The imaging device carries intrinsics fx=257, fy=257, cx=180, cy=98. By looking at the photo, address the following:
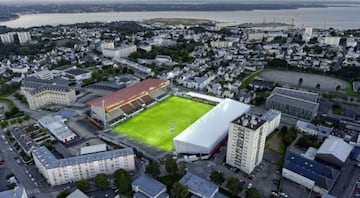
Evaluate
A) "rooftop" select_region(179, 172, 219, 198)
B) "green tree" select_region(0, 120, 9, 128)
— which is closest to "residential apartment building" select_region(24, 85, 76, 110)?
"green tree" select_region(0, 120, 9, 128)

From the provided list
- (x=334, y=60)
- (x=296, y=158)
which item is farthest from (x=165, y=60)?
(x=296, y=158)

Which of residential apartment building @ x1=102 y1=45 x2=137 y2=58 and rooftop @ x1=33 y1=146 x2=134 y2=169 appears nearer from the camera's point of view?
rooftop @ x1=33 y1=146 x2=134 y2=169

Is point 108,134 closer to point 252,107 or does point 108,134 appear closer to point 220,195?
point 220,195

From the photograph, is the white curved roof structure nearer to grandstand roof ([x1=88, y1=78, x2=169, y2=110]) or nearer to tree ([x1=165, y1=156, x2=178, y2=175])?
tree ([x1=165, y1=156, x2=178, y2=175])

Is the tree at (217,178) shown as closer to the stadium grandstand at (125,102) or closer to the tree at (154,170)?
the tree at (154,170)

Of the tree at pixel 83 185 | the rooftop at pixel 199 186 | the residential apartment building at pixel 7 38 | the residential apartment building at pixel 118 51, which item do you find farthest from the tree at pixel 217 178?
the residential apartment building at pixel 7 38

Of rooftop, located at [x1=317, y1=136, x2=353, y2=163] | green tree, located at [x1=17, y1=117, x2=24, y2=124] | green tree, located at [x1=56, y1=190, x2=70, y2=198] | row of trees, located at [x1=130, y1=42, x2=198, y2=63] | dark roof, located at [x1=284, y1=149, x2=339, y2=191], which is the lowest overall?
green tree, located at [x1=56, y1=190, x2=70, y2=198]

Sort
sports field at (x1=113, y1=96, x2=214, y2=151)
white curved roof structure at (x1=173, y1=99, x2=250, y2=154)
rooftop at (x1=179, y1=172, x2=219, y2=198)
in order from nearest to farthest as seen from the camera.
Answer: rooftop at (x1=179, y1=172, x2=219, y2=198) → white curved roof structure at (x1=173, y1=99, x2=250, y2=154) → sports field at (x1=113, y1=96, x2=214, y2=151)
